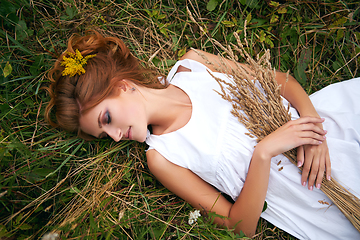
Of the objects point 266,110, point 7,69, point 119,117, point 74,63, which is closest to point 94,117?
point 119,117

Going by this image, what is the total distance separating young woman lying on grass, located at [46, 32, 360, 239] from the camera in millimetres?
2172

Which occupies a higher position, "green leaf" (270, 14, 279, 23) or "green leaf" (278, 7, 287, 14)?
"green leaf" (278, 7, 287, 14)

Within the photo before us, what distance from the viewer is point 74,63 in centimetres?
232

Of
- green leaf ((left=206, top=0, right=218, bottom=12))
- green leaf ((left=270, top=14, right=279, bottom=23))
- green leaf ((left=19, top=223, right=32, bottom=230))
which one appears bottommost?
green leaf ((left=19, top=223, right=32, bottom=230))

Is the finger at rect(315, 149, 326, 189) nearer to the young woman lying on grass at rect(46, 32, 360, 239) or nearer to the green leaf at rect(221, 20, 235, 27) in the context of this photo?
the young woman lying on grass at rect(46, 32, 360, 239)

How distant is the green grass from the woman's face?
2.21 ft

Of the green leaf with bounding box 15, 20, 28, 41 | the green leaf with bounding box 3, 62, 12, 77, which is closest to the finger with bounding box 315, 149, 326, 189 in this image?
the green leaf with bounding box 3, 62, 12, 77

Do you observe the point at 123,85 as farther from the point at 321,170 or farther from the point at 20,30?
the point at 321,170

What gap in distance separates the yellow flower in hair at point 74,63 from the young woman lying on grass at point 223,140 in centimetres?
1

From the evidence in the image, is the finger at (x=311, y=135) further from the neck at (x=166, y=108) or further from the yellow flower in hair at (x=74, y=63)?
the yellow flower in hair at (x=74, y=63)

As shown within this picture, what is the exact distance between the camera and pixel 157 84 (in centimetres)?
279

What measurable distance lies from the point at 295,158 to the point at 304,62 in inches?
70.3

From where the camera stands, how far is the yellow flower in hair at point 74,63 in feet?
7.55

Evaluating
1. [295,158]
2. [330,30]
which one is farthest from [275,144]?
[330,30]
